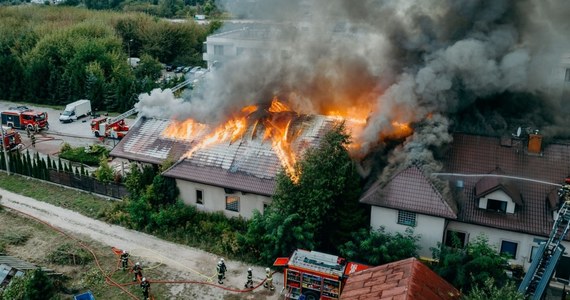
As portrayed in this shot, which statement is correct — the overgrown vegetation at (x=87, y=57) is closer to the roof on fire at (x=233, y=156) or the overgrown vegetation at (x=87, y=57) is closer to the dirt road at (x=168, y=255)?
the roof on fire at (x=233, y=156)

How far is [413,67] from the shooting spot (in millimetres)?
28109

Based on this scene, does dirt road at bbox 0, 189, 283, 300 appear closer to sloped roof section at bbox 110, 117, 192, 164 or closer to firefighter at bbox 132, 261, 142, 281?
firefighter at bbox 132, 261, 142, 281

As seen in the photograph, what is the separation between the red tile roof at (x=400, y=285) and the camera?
54.3 ft

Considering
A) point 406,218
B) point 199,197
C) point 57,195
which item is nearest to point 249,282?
point 199,197

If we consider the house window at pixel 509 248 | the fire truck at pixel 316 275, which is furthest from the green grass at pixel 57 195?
the house window at pixel 509 248

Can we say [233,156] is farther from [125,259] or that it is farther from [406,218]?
[406,218]

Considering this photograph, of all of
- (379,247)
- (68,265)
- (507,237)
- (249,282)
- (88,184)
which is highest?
(507,237)

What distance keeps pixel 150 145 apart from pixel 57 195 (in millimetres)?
7374

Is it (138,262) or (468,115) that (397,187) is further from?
(138,262)

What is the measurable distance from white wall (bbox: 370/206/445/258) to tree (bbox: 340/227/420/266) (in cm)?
33

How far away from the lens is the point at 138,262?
81.8 feet

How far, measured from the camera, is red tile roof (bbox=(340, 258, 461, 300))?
16547mm

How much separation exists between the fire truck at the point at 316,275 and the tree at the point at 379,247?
4.47ft

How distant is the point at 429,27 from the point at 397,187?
9639 mm
